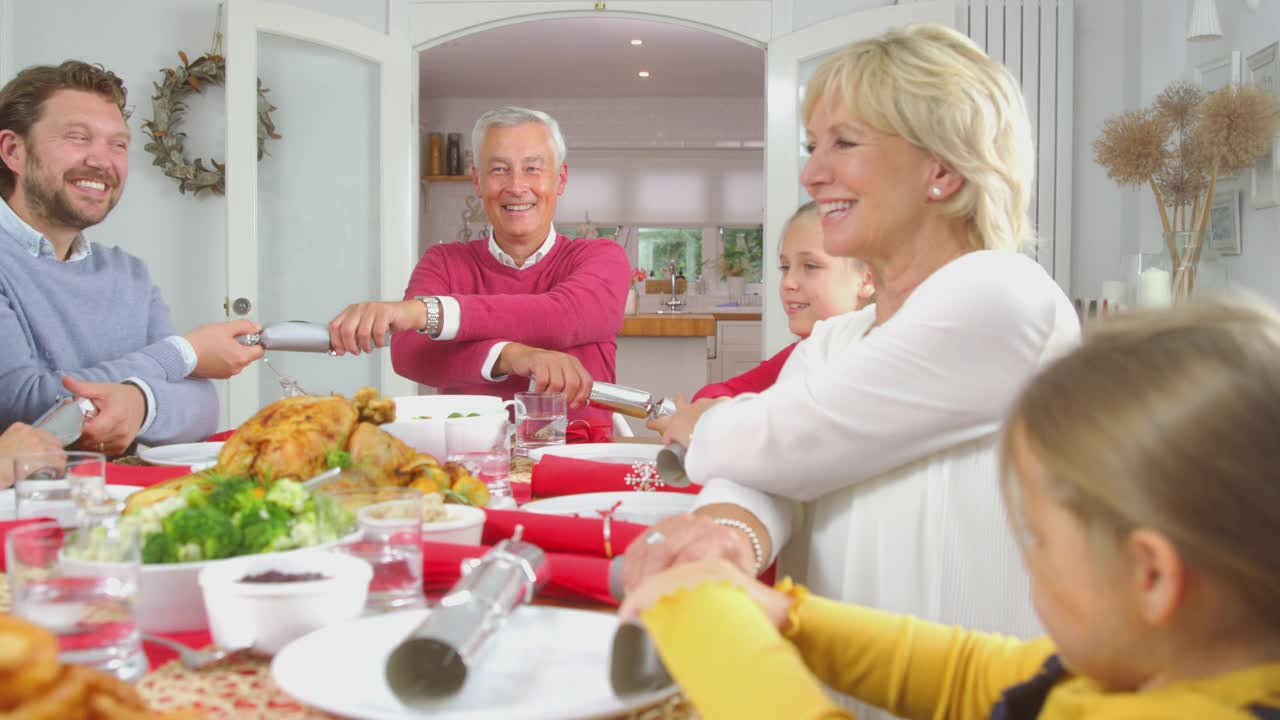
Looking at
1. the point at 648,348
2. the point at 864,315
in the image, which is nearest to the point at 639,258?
the point at 648,348

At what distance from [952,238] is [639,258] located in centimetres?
864

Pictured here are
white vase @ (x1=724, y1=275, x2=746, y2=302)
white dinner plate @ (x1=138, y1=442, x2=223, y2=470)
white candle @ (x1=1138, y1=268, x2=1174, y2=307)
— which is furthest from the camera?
white vase @ (x1=724, y1=275, x2=746, y2=302)

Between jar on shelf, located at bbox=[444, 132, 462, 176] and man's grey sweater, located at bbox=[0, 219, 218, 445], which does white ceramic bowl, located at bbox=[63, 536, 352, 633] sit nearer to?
man's grey sweater, located at bbox=[0, 219, 218, 445]

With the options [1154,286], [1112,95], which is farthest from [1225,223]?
[1112,95]

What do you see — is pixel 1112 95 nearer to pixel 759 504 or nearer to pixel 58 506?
pixel 759 504

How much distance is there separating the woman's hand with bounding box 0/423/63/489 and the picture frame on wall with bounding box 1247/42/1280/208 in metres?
3.36

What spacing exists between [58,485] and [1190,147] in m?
3.54

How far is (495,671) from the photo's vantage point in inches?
28.1

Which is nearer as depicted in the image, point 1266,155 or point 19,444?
point 19,444

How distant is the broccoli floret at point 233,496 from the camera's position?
913mm

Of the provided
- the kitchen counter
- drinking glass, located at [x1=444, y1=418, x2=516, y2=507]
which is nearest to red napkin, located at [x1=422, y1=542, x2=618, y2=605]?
drinking glass, located at [x1=444, y1=418, x2=516, y2=507]

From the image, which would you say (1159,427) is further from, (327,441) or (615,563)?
(327,441)

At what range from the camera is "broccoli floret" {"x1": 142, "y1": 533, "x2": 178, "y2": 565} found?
2.76 ft

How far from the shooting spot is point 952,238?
4.13ft
